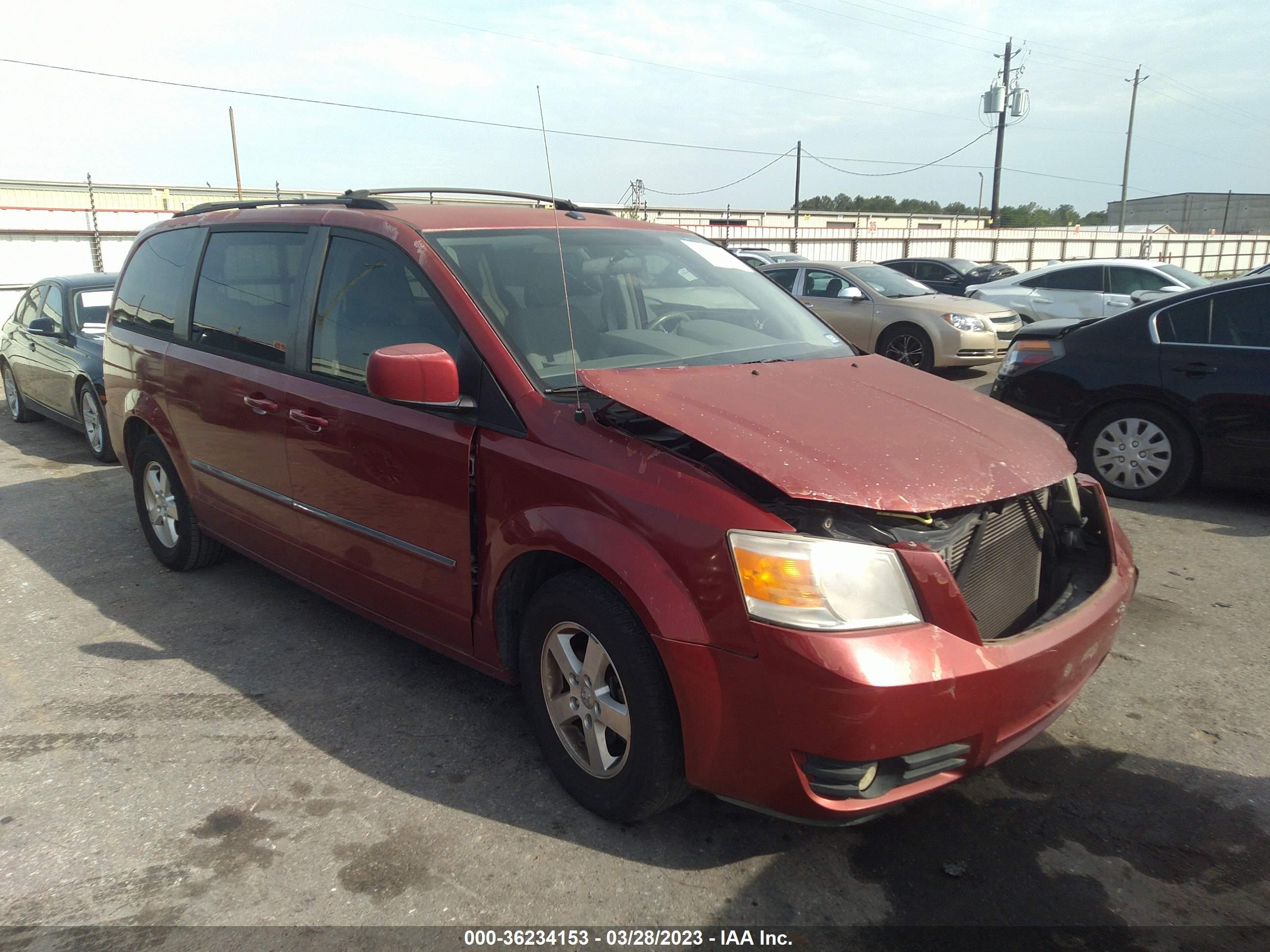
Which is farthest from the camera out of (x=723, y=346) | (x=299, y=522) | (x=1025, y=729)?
(x=299, y=522)

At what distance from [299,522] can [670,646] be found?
6.97ft

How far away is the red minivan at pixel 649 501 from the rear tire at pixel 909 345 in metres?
8.15

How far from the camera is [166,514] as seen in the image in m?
5.12

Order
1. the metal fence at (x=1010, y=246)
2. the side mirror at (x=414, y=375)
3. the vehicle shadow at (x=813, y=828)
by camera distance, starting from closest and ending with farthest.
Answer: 1. the vehicle shadow at (x=813, y=828)
2. the side mirror at (x=414, y=375)
3. the metal fence at (x=1010, y=246)

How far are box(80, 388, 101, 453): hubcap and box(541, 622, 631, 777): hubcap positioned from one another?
266 inches

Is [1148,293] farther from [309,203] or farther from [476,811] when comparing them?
[476,811]

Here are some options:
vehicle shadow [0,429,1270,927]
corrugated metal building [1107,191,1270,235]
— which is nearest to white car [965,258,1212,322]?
vehicle shadow [0,429,1270,927]

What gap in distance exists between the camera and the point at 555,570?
2.97 metres

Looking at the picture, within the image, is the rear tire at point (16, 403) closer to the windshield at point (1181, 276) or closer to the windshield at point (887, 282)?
the windshield at point (887, 282)

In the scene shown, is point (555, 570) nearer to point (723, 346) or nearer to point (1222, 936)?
point (723, 346)

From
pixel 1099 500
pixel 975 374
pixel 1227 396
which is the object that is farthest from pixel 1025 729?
pixel 975 374

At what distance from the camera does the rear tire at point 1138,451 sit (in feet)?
→ 19.8

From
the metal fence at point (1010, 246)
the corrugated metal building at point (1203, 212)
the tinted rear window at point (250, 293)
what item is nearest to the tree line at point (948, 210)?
the corrugated metal building at point (1203, 212)

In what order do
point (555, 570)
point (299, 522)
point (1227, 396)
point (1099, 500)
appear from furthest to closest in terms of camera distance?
point (1227, 396) < point (299, 522) < point (1099, 500) < point (555, 570)
